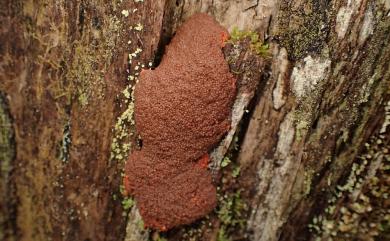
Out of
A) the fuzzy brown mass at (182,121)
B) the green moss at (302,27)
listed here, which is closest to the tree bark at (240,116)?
Result: the green moss at (302,27)

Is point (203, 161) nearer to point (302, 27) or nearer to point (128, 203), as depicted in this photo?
point (128, 203)

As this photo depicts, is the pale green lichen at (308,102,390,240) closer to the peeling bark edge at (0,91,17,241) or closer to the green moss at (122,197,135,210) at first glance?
the green moss at (122,197,135,210)

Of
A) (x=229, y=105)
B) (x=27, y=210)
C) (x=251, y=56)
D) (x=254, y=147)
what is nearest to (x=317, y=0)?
(x=251, y=56)

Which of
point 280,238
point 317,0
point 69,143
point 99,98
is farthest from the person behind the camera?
point 280,238

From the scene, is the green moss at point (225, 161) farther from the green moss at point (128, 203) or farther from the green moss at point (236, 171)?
the green moss at point (128, 203)

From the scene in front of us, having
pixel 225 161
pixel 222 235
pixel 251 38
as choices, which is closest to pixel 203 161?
pixel 225 161

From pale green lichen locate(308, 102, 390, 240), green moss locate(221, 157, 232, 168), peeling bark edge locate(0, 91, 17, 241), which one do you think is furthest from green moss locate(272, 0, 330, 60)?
peeling bark edge locate(0, 91, 17, 241)

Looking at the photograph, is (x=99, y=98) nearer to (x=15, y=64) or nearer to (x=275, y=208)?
(x=15, y=64)
